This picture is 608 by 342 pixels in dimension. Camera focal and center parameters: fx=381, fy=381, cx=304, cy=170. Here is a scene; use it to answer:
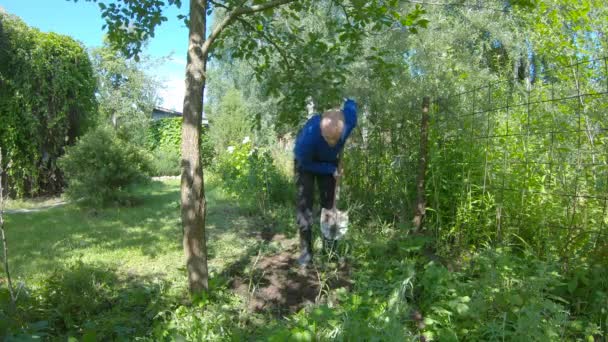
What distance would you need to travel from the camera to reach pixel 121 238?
4840 mm

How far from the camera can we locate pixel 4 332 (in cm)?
186

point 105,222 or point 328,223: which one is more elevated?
point 328,223

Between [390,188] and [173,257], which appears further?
[390,188]

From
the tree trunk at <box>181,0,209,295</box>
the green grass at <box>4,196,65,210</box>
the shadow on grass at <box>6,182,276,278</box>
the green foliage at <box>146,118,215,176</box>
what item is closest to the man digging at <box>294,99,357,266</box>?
the shadow on grass at <box>6,182,276,278</box>

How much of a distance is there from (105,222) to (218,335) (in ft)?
13.5

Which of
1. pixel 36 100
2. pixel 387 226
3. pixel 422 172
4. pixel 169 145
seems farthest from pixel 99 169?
pixel 169 145

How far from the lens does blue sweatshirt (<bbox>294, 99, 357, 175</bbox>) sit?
3787 millimetres

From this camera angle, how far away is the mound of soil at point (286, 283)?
10.0 ft

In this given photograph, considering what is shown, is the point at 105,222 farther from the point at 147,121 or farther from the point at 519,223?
the point at 147,121

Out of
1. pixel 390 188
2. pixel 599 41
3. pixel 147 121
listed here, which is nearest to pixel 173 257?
pixel 390 188

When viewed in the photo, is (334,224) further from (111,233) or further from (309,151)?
(111,233)

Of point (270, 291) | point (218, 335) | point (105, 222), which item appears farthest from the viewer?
point (105, 222)

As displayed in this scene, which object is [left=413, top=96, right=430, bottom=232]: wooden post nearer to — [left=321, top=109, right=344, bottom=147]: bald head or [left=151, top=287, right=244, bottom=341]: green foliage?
[left=321, top=109, right=344, bottom=147]: bald head

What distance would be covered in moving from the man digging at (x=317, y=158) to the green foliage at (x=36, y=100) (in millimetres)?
6367
